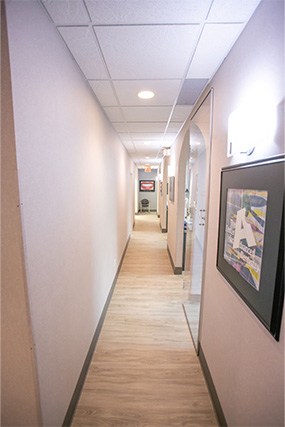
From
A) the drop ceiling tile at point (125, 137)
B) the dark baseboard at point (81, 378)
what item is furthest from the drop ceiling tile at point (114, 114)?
the dark baseboard at point (81, 378)

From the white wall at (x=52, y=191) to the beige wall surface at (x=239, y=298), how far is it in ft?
3.56

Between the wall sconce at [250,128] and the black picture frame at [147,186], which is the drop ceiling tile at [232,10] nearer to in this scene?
the wall sconce at [250,128]

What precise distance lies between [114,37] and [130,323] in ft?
9.11

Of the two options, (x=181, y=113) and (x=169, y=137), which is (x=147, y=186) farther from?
(x=181, y=113)

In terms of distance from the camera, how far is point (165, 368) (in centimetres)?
189

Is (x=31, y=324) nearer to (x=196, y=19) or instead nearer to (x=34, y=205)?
(x=34, y=205)

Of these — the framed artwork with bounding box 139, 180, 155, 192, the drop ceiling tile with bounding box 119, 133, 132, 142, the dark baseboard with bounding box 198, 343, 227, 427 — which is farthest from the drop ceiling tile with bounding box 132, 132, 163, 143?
the framed artwork with bounding box 139, 180, 155, 192

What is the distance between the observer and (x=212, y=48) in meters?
1.30

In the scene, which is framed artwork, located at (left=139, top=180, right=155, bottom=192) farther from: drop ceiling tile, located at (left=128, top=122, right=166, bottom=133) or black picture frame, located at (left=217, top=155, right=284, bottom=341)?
black picture frame, located at (left=217, top=155, right=284, bottom=341)

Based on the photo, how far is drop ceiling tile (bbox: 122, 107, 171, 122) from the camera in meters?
2.38

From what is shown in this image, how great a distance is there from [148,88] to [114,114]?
862mm

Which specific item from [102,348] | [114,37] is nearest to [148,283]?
[102,348]

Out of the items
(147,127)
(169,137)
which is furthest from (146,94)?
(169,137)

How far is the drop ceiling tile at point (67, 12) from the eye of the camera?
975 millimetres
